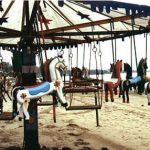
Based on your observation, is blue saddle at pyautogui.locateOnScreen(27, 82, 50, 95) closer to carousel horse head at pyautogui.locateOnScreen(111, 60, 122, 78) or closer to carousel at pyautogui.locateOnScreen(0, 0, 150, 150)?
carousel at pyautogui.locateOnScreen(0, 0, 150, 150)

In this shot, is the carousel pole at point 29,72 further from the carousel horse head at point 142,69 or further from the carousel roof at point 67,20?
the carousel horse head at point 142,69

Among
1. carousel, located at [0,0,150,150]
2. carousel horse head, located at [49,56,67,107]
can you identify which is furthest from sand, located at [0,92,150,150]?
carousel horse head, located at [49,56,67,107]

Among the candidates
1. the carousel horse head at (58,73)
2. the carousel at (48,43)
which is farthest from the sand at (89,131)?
the carousel horse head at (58,73)

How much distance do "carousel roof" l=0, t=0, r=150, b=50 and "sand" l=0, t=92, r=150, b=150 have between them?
9.16 feet

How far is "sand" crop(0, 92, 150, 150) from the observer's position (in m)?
10.5

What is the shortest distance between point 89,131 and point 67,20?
366 centimetres

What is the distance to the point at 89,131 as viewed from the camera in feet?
40.8

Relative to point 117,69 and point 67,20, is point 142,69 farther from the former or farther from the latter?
point 67,20

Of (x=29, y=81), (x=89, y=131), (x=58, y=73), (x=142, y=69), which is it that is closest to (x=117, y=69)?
(x=142, y=69)

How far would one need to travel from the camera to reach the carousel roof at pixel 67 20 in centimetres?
703

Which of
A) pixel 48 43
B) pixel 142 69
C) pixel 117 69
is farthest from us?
pixel 48 43

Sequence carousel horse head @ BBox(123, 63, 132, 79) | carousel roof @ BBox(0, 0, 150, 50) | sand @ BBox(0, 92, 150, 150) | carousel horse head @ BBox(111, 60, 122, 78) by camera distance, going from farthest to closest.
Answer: sand @ BBox(0, 92, 150, 150) → carousel horse head @ BBox(123, 63, 132, 79) → carousel horse head @ BBox(111, 60, 122, 78) → carousel roof @ BBox(0, 0, 150, 50)

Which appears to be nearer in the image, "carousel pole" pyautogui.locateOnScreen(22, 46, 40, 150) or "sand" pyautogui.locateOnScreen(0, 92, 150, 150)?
"carousel pole" pyautogui.locateOnScreen(22, 46, 40, 150)

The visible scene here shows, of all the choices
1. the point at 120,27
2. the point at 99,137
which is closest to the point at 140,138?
the point at 99,137
